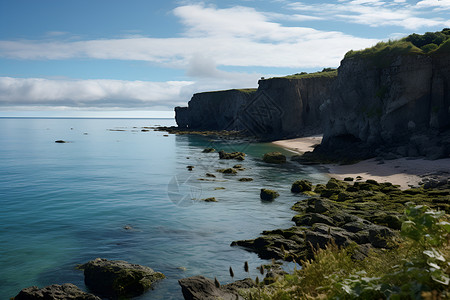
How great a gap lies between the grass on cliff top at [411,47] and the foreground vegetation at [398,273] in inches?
1790

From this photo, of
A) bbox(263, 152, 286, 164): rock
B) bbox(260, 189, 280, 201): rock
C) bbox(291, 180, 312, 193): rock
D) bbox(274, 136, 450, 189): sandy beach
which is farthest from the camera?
bbox(263, 152, 286, 164): rock

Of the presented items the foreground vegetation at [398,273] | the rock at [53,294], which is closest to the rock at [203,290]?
the rock at [53,294]

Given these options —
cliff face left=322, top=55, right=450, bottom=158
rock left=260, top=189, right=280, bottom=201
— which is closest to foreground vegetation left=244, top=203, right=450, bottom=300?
rock left=260, top=189, right=280, bottom=201

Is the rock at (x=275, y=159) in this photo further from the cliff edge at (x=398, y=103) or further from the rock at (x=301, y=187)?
the rock at (x=301, y=187)

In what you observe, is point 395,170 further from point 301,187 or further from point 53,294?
point 53,294

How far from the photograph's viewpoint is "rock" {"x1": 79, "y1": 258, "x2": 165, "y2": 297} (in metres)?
12.3

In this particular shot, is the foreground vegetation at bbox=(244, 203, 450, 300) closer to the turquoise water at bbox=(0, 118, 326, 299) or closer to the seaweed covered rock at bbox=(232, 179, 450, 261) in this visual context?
the seaweed covered rock at bbox=(232, 179, 450, 261)

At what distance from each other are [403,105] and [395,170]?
40.1ft

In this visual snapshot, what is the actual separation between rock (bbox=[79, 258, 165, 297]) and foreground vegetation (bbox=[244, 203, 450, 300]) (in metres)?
6.81

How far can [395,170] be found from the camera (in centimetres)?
3631

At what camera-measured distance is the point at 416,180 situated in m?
31.3

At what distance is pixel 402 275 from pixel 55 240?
58.3 feet

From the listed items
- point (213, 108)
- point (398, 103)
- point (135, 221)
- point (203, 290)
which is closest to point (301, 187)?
point (135, 221)

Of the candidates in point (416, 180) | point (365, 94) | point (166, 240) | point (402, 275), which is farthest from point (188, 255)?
point (365, 94)
